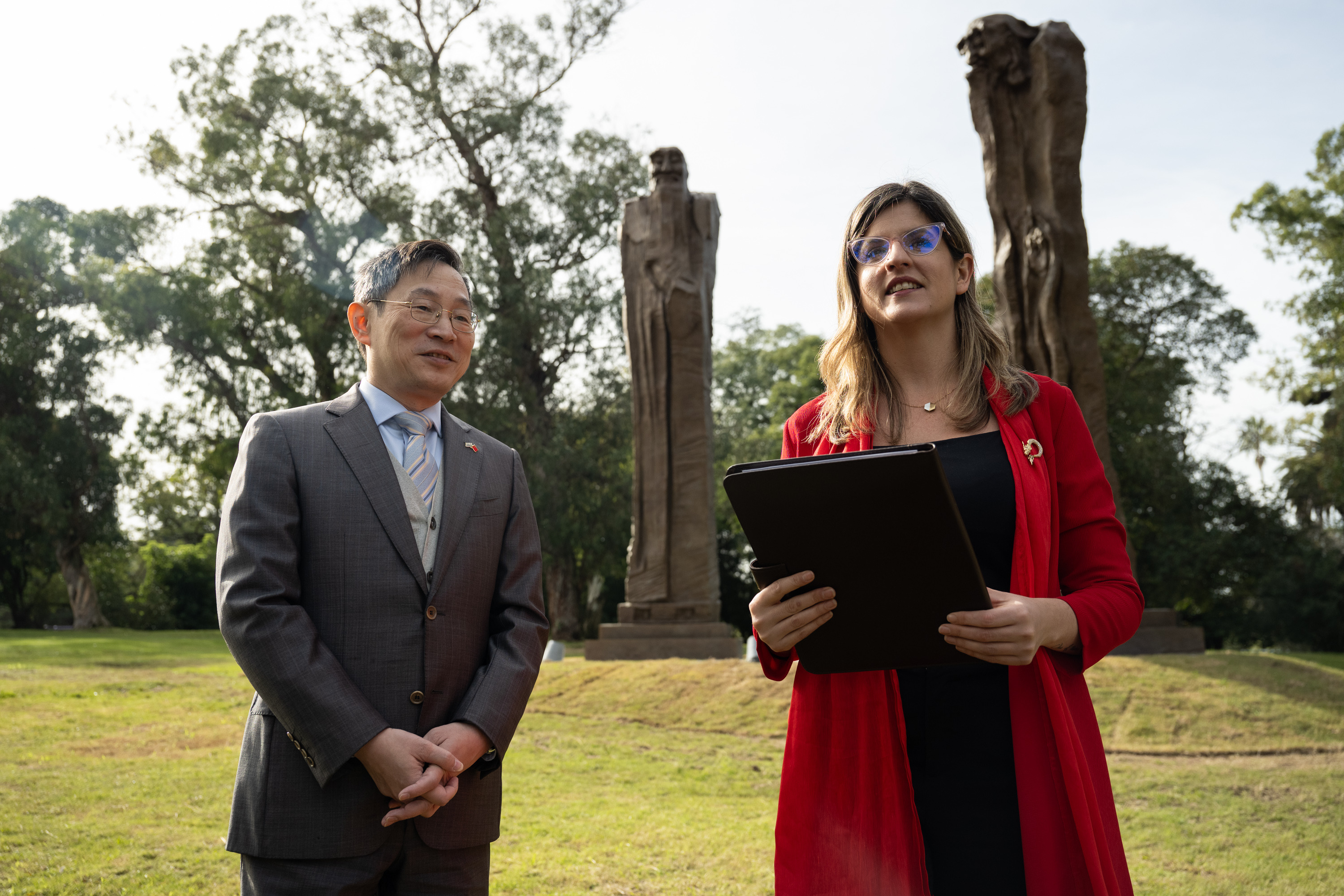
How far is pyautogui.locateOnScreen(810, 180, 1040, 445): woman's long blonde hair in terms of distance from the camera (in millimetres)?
1951

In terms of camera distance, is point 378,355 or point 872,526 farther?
point 378,355

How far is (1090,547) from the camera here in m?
1.83

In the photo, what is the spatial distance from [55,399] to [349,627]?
25102mm

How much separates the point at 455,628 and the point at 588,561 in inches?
709

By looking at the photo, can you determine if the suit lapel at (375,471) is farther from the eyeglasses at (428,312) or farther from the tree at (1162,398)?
the tree at (1162,398)

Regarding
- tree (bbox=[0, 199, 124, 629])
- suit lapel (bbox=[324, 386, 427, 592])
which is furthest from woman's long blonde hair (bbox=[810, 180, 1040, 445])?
tree (bbox=[0, 199, 124, 629])

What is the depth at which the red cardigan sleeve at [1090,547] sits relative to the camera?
1734 millimetres

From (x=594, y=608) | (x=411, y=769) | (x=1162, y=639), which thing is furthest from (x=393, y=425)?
(x=594, y=608)

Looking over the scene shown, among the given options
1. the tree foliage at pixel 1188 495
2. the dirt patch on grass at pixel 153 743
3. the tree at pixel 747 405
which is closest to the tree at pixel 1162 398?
Result: the tree foliage at pixel 1188 495

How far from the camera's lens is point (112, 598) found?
2889 centimetres

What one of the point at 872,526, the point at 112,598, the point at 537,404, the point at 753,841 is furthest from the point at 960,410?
the point at 112,598

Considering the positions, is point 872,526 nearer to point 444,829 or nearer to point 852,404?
point 852,404

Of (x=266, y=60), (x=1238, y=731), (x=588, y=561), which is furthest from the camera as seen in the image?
(x=588, y=561)

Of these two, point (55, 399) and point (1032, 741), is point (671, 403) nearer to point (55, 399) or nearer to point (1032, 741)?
point (1032, 741)
